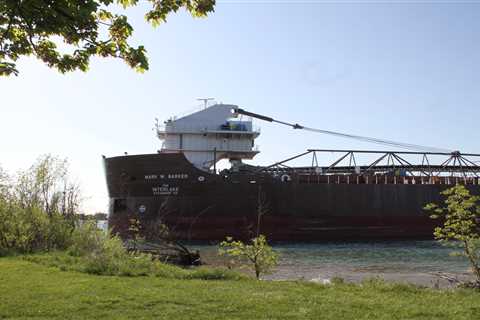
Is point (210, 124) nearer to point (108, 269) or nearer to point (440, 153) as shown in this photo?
point (440, 153)

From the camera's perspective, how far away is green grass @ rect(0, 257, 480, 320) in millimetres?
5172

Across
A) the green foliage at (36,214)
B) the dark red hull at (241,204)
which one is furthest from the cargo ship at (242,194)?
the green foliage at (36,214)

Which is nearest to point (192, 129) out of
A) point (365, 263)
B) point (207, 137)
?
point (207, 137)

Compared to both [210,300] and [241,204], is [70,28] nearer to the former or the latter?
[210,300]

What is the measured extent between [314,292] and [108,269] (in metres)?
3.97

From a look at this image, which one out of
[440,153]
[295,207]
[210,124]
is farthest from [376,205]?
[210,124]

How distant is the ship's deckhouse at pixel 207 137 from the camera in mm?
28391

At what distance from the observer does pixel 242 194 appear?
23.5m

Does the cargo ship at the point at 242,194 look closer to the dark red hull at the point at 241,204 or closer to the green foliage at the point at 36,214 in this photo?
the dark red hull at the point at 241,204

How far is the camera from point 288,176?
2555 cm

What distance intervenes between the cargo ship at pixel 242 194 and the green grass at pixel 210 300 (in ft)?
43.9

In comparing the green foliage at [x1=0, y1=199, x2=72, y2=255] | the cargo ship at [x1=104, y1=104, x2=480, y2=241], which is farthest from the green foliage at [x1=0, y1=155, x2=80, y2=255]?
the cargo ship at [x1=104, y1=104, x2=480, y2=241]

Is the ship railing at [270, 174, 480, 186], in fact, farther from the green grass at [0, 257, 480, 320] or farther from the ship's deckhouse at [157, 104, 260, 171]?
the green grass at [0, 257, 480, 320]

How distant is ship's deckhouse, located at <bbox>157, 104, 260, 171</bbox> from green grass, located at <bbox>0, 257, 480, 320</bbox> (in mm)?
20586
